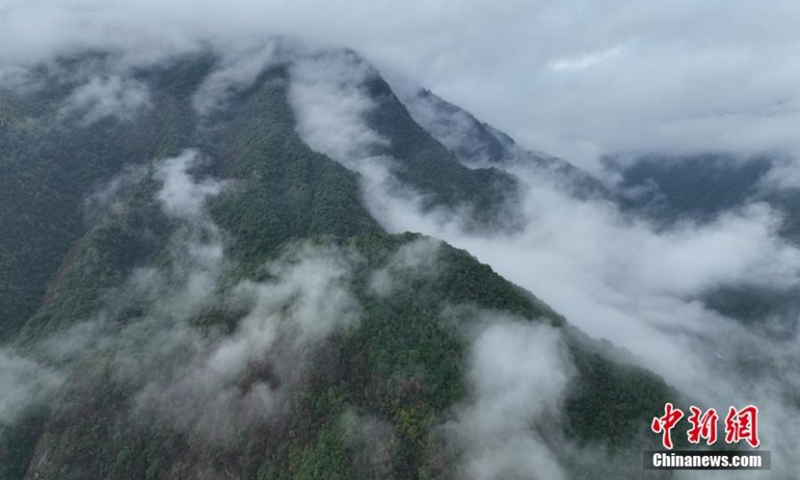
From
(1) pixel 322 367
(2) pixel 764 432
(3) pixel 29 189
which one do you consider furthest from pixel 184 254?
(2) pixel 764 432

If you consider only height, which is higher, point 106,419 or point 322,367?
point 322,367

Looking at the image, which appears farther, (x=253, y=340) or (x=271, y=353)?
(x=253, y=340)

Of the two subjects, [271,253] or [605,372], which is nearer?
[605,372]

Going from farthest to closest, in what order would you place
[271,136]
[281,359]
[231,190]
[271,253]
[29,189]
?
[271,136] → [231,190] → [29,189] → [271,253] → [281,359]

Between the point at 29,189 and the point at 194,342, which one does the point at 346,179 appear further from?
the point at 29,189

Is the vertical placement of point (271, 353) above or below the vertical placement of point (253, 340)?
below

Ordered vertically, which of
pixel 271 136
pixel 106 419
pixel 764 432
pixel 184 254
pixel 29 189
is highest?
pixel 271 136

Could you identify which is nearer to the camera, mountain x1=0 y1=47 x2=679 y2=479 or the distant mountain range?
mountain x1=0 y1=47 x2=679 y2=479

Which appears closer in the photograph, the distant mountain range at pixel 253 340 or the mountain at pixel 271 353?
the mountain at pixel 271 353
